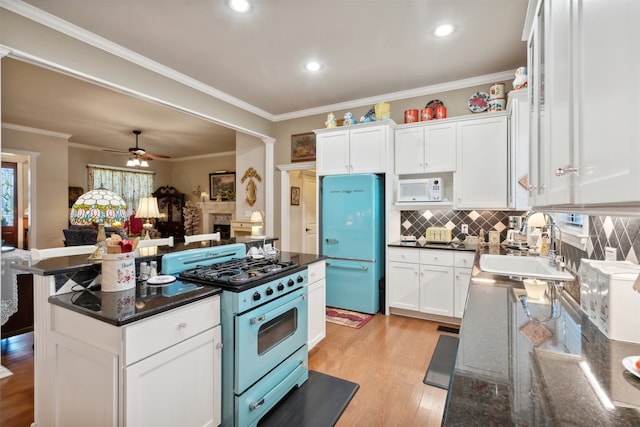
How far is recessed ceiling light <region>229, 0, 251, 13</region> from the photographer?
7.10 ft

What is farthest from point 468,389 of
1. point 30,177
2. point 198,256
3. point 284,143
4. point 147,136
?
point 30,177

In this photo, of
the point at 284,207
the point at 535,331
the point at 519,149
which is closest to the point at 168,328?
the point at 535,331

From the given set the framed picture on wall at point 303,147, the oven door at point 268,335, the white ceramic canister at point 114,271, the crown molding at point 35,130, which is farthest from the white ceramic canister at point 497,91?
the crown molding at point 35,130

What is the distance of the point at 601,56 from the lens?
0.69m

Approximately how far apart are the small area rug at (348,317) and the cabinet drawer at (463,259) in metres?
1.17

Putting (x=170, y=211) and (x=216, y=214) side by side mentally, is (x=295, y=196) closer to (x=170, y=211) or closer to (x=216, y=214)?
(x=216, y=214)

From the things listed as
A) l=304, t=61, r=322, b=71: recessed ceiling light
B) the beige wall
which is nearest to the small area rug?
l=304, t=61, r=322, b=71: recessed ceiling light

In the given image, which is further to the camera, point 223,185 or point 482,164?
point 223,185

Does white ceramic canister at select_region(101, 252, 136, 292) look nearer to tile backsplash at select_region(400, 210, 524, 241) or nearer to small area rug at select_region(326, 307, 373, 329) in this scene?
small area rug at select_region(326, 307, 373, 329)

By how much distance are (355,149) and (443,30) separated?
5.07 feet

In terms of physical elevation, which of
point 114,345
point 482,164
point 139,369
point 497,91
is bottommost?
point 139,369

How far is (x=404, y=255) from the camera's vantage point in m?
3.51

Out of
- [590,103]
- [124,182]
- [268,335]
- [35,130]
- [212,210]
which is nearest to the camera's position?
[590,103]

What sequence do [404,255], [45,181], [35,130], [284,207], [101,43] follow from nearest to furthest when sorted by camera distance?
[101,43] → [404,255] → [284,207] → [35,130] → [45,181]
